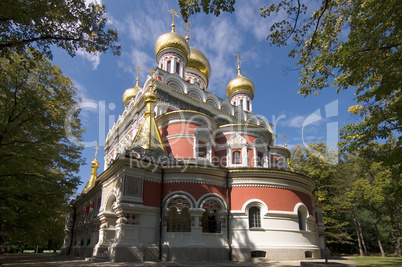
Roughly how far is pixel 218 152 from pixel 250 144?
2.18 metres

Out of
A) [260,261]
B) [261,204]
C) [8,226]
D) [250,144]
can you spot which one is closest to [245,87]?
[250,144]

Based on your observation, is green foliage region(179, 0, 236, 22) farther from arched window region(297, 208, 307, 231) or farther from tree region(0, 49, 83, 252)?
arched window region(297, 208, 307, 231)

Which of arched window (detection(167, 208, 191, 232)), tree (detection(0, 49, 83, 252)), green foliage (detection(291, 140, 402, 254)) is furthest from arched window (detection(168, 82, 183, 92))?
green foliage (detection(291, 140, 402, 254))

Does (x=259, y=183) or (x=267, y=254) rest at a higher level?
(x=259, y=183)

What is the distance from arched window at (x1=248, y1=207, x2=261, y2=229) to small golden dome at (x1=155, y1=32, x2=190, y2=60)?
17.2 metres

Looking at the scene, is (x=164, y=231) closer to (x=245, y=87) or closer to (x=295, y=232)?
(x=295, y=232)

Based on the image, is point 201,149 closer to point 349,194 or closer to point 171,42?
point 349,194

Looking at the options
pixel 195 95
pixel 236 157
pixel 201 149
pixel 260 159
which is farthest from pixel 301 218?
pixel 195 95

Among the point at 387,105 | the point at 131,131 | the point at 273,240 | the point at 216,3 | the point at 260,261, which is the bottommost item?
the point at 260,261

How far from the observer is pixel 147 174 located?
1290 centimetres

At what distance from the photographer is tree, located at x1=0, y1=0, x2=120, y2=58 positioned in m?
6.93

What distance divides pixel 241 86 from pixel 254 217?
1937 centimetres

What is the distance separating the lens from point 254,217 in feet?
44.9

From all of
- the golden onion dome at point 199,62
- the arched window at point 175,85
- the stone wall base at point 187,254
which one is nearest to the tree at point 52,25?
the stone wall base at point 187,254
